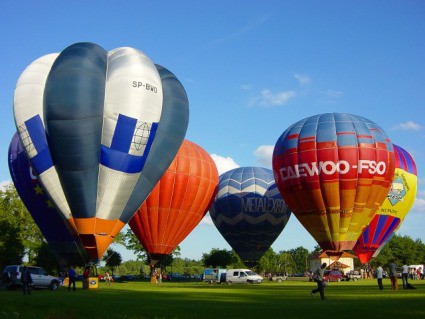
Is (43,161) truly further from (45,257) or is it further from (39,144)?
(45,257)

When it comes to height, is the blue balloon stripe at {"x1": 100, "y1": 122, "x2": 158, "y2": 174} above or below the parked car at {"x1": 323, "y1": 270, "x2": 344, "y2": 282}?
above

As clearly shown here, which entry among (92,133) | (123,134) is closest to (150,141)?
(123,134)

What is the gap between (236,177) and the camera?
63000 millimetres

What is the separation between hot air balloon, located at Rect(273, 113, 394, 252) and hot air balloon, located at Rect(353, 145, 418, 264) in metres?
11.2

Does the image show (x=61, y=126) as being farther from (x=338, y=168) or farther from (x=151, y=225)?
(x=338, y=168)

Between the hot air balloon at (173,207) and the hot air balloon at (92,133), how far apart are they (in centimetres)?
1103

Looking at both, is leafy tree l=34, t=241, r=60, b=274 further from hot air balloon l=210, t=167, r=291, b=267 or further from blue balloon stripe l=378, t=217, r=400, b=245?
blue balloon stripe l=378, t=217, r=400, b=245

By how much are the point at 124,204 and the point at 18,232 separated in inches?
1438

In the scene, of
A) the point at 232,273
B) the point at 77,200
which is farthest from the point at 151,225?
the point at 77,200

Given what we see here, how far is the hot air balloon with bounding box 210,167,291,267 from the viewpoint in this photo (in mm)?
60812

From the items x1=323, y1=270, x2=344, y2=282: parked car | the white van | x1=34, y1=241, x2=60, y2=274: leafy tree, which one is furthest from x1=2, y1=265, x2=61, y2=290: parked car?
x1=34, y1=241, x2=60, y2=274: leafy tree

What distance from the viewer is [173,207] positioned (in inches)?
1784

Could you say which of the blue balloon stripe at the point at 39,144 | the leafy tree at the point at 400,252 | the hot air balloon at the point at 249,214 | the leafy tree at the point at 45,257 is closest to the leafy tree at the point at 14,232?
the leafy tree at the point at 45,257

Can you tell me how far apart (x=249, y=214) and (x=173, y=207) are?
17205mm
